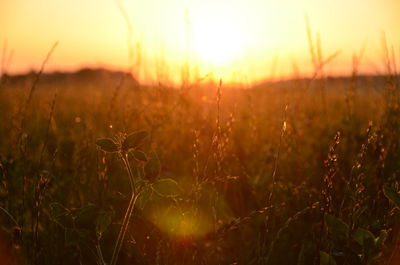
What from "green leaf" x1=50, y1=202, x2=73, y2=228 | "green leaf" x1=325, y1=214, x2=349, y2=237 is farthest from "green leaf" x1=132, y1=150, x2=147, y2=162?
"green leaf" x1=325, y1=214, x2=349, y2=237

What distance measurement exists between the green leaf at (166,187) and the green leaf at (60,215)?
26 cm

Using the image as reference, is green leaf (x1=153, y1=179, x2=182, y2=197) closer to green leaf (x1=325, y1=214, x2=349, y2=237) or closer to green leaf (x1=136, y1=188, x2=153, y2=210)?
green leaf (x1=136, y1=188, x2=153, y2=210)

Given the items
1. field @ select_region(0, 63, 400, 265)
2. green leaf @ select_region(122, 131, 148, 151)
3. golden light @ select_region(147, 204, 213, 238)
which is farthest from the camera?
golden light @ select_region(147, 204, 213, 238)

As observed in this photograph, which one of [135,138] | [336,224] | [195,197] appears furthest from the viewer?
[195,197]

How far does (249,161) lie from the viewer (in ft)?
9.36

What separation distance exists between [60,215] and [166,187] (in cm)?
31

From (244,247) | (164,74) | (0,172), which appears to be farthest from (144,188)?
(164,74)

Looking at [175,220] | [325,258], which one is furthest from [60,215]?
[325,258]

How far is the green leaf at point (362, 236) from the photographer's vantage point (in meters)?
1.18

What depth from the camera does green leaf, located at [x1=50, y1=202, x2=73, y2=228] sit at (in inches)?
46.2

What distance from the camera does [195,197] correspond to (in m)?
1.35

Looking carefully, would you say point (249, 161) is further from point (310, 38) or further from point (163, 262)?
point (163, 262)

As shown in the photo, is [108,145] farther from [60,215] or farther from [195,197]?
[195,197]

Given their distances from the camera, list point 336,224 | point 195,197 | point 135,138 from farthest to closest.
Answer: point 195,197 → point 336,224 → point 135,138
